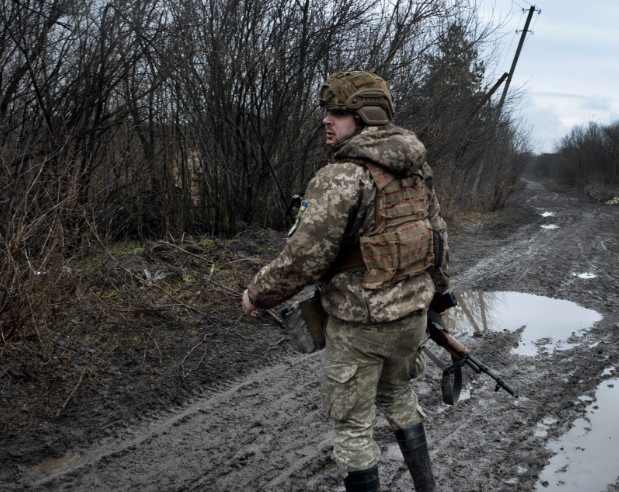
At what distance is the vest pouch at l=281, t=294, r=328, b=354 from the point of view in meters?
2.27

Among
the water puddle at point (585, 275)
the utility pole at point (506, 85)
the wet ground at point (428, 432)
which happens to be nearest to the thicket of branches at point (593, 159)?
the utility pole at point (506, 85)

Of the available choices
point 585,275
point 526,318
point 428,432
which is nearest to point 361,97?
point 428,432

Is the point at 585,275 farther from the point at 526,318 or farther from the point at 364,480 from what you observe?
the point at 364,480

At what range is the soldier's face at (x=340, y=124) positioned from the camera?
213 cm

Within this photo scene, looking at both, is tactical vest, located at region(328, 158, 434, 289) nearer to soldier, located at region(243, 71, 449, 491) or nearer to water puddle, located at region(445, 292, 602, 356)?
soldier, located at region(243, 71, 449, 491)

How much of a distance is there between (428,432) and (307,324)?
52.6 inches

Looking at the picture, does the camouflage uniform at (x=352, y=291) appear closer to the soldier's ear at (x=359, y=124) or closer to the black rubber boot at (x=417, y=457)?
the soldier's ear at (x=359, y=124)

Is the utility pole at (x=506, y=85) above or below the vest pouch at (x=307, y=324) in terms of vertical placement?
above

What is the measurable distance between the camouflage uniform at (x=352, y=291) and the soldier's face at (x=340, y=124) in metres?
0.03

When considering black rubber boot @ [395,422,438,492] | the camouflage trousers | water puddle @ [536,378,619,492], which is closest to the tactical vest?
the camouflage trousers

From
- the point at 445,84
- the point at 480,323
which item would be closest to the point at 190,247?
the point at 480,323

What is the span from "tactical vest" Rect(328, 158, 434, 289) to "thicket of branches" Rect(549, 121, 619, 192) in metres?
29.3

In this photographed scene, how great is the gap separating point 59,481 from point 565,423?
10.0ft

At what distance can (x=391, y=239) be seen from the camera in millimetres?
2047
